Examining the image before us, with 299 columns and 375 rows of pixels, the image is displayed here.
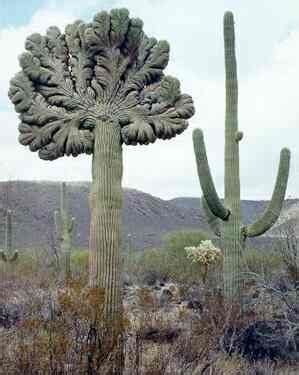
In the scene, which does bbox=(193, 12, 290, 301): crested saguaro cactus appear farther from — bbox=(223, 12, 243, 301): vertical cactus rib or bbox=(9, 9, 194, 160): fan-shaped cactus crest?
bbox=(9, 9, 194, 160): fan-shaped cactus crest

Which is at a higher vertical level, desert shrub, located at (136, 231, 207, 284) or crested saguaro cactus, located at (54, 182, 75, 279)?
crested saguaro cactus, located at (54, 182, 75, 279)

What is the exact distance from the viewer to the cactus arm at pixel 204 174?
9.09 meters

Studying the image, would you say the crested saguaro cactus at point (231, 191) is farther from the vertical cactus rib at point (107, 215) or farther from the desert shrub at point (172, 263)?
the desert shrub at point (172, 263)

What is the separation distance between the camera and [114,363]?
4586 mm

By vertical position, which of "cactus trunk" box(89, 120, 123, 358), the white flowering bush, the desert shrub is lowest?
the desert shrub

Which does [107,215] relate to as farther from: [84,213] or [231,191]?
[84,213]

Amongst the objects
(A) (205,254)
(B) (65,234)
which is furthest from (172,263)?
(A) (205,254)

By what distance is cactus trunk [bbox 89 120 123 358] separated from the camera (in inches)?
216

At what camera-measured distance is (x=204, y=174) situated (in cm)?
915

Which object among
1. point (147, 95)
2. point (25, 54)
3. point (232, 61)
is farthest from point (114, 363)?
point (232, 61)

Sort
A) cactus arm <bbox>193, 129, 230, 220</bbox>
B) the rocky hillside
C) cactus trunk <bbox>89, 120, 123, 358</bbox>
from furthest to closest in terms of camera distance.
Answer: the rocky hillside
cactus arm <bbox>193, 129, 230, 220</bbox>
cactus trunk <bbox>89, 120, 123, 358</bbox>

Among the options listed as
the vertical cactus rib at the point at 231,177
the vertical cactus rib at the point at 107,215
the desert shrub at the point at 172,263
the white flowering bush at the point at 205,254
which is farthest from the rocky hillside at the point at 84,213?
the vertical cactus rib at the point at 107,215

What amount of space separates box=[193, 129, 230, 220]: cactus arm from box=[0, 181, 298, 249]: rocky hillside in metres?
30.9

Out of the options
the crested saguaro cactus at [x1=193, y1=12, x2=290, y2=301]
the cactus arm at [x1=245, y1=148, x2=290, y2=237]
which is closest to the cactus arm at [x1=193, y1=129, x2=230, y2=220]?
the crested saguaro cactus at [x1=193, y1=12, x2=290, y2=301]
